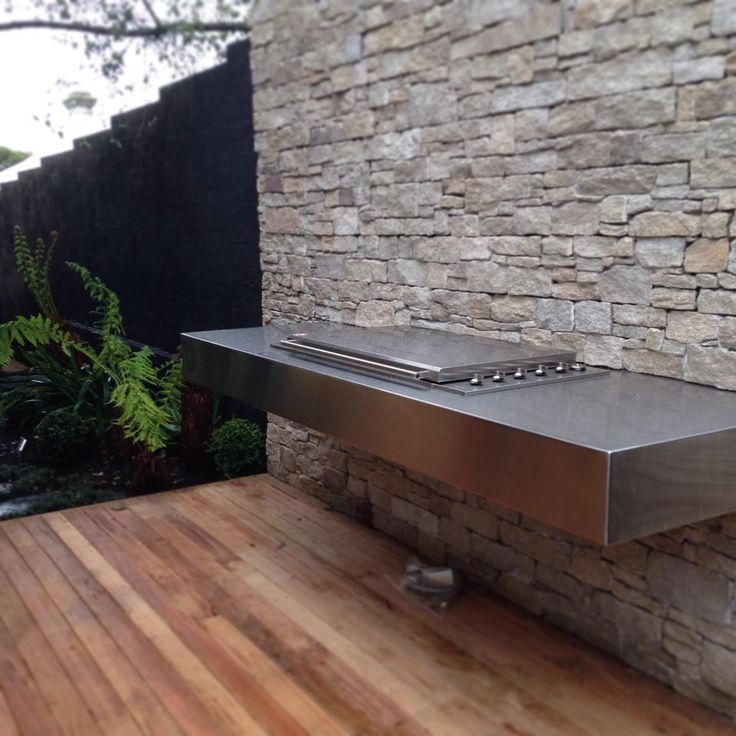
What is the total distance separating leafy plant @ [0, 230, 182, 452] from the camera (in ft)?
15.4

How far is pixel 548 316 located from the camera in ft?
9.78

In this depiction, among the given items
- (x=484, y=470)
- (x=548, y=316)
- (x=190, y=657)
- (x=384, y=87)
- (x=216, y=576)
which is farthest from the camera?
(x=384, y=87)

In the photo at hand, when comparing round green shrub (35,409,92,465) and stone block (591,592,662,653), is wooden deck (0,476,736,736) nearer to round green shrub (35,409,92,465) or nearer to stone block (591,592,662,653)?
stone block (591,592,662,653)

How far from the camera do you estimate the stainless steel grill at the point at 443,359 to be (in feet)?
7.93

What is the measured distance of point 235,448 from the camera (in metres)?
4.75

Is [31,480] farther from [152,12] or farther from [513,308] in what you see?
[152,12]

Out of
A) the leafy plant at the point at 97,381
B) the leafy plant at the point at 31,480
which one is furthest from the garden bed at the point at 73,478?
the leafy plant at the point at 97,381

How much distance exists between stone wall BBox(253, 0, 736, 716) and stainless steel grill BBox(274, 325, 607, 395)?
20cm

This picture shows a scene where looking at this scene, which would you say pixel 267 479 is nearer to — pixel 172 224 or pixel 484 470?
pixel 172 224

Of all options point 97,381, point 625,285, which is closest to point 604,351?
point 625,285

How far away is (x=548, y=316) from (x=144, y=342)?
12.9 ft

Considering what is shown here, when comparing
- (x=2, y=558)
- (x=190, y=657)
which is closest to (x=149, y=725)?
(x=190, y=657)

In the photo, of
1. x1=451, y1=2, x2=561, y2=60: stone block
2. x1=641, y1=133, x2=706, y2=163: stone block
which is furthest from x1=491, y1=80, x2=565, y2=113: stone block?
x1=641, y1=133, x2=706, y2=163: stone block

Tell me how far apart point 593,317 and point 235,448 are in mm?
2576
